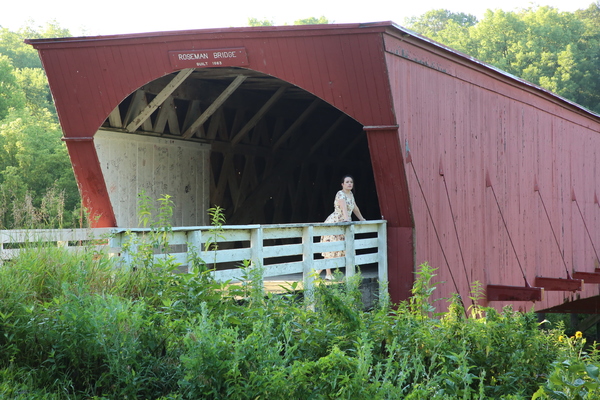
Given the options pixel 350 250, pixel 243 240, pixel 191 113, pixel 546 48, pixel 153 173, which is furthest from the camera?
pixel 546 48

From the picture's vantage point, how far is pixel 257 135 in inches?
623

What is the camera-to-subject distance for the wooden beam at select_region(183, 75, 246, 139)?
40.8ft

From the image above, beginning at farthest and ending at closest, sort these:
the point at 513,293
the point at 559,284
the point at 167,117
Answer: the point at 559,284 → the point at 167,117 → the point at 513,293

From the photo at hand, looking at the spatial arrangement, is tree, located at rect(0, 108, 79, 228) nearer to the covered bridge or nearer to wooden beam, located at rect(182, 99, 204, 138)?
the covered bridge

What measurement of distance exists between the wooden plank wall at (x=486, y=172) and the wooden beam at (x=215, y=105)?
318 centimetres

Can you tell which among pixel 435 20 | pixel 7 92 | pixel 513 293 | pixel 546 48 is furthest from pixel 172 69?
pixel 435 20

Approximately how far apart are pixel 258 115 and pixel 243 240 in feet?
18.0

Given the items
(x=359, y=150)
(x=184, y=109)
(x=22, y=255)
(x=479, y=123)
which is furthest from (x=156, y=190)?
(x=359, y=150)

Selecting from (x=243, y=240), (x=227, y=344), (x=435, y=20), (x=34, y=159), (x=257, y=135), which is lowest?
(x=227, y=344)

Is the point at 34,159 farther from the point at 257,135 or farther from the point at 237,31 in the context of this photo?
the point at 237,31

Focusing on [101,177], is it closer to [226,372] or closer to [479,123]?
[479,123]

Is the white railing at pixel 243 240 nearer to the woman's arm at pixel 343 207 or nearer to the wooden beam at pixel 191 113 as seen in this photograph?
the woman's arm at pixel 343 207

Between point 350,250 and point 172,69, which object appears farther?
point 172,69

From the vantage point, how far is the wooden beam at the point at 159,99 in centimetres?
1112
